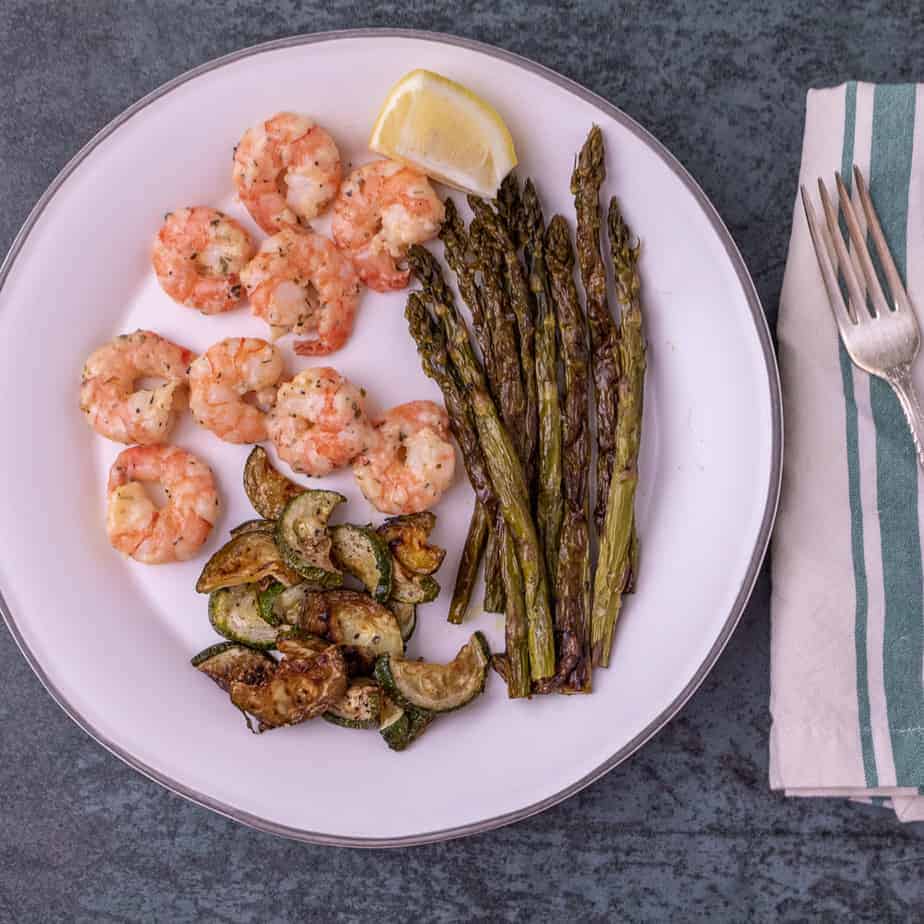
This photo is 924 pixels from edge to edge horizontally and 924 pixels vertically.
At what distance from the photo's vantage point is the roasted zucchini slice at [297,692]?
2840mm

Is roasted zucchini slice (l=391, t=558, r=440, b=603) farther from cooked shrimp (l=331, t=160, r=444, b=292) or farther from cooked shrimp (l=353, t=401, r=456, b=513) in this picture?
cooked shrimp (l=331, t=160, r=444, b=292)

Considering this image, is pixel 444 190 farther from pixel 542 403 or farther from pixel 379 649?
pixel 379 649

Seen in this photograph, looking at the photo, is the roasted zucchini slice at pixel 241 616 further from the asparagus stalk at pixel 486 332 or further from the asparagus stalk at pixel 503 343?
the asparagus stalk at pixel 503 343

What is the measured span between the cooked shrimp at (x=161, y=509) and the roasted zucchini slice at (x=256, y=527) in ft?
0.30

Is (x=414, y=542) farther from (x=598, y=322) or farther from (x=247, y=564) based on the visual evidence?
(x=598, y=322)

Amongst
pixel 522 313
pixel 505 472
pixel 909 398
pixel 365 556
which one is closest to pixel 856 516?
pixel 909 398

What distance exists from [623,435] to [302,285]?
1181 millimetres

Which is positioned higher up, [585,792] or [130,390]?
[130,390]

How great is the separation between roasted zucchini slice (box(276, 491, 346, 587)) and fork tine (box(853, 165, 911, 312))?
197 centimetres

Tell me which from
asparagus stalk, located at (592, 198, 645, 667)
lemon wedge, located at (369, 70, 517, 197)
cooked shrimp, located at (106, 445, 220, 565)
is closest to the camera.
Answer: lemon wedge, located at (369, 70, 517, 197)

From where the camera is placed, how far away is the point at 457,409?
2877 mm

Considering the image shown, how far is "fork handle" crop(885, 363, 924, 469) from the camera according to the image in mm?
2779

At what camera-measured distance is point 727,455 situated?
112 inches

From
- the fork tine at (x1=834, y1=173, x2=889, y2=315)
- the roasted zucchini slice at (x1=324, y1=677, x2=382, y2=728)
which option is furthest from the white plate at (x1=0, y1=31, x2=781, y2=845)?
the fork tine at (x1=834, y1=173, x2=889, y2=315)
